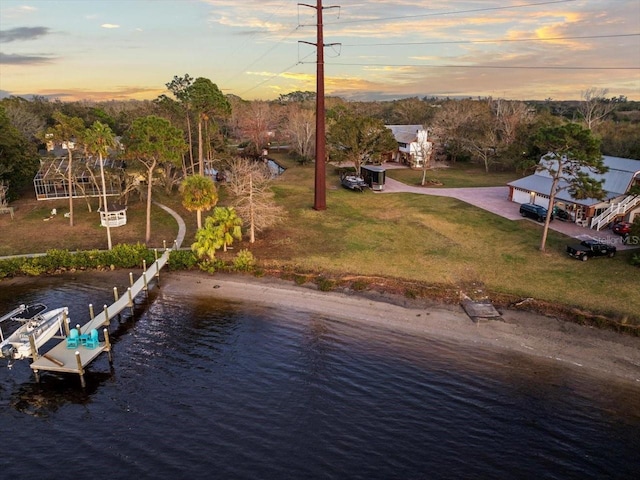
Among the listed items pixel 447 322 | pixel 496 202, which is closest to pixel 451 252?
pixel 447 322

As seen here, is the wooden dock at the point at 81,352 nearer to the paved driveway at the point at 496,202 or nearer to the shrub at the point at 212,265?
the shrub at the point at 212,265

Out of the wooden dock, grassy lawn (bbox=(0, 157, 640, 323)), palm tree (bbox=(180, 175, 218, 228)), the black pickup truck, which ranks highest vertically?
palm tree (bbox=(180, 175, 218, 228))

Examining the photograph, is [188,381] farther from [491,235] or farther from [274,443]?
[491,235]

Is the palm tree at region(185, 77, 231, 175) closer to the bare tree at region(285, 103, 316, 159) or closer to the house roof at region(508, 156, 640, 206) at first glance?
the bare tree at region(285, 103, 316, 159)

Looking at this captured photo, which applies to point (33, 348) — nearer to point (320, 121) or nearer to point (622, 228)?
point (320, 121)

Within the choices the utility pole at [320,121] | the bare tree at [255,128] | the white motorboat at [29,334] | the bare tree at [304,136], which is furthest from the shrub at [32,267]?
the bare tree at [255,128]

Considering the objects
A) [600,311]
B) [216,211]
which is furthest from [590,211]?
[216,211]

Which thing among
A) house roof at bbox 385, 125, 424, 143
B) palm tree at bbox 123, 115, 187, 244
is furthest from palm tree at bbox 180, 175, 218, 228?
house roof at bbox 385, 125, 424, 143
